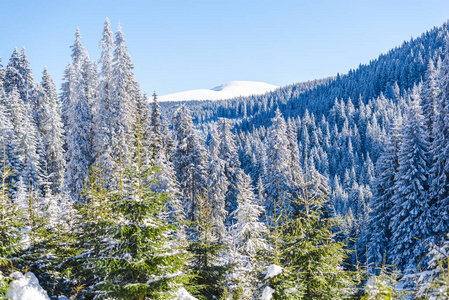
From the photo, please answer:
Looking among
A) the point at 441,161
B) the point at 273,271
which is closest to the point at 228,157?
the point at 441,161

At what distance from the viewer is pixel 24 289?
23.0 feet

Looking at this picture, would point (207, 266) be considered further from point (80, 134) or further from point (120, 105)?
point (80, 134)

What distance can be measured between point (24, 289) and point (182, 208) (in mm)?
22305

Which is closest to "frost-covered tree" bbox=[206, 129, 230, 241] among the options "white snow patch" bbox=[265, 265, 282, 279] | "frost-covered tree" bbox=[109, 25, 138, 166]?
"frost-covered tree" bbox=[109, 25, 138, 166]

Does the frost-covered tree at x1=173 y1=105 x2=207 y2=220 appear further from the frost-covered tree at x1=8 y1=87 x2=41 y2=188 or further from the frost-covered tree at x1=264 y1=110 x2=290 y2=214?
the frost-covered tree at x1=8 y1=87 x2=41 y2=188

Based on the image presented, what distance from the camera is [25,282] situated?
7184 mm

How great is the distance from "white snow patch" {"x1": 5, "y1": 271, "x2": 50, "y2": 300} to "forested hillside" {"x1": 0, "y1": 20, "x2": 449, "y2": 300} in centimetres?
13

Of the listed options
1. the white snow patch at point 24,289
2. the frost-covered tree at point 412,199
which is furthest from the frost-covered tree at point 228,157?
the white snow patch at point 24,289

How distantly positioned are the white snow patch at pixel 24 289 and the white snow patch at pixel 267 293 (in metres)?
5.70

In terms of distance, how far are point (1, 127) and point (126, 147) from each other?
15729mm

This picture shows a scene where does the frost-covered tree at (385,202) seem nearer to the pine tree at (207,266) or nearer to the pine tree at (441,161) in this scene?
the pine tree at (441,161)

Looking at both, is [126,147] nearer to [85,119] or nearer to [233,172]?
[85,119]

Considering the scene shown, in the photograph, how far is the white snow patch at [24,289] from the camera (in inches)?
272

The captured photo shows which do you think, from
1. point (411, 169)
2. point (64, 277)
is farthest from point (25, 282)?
point (411, 169)
